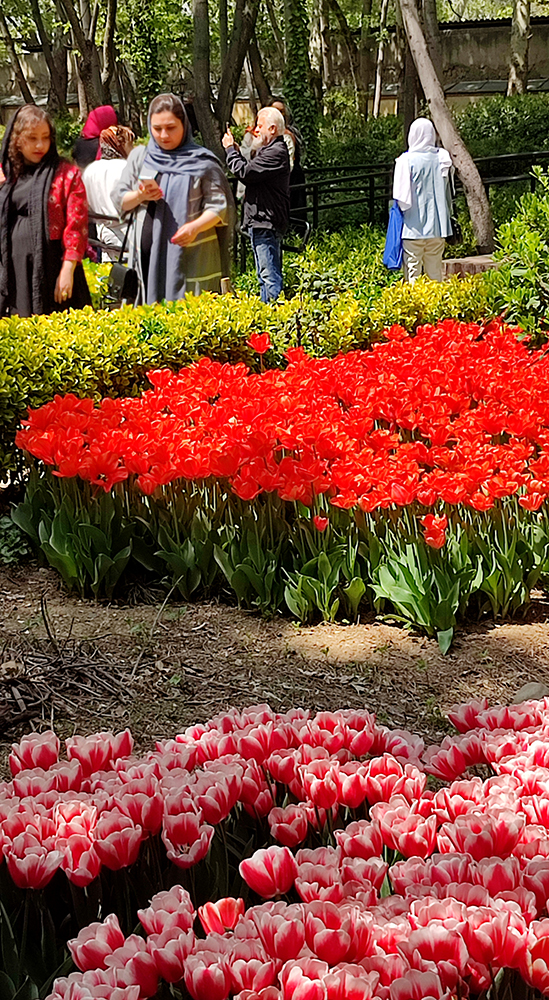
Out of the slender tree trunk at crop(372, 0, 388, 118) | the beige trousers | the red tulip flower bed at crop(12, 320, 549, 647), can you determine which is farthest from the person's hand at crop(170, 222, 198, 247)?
the slender tree trunk at crop(372, 0, 388, 118)

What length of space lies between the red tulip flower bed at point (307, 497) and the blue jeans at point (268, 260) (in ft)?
17.4

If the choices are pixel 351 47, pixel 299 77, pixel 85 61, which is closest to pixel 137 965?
pixel 85 61

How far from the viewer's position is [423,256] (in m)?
11.0

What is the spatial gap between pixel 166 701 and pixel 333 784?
1.98 meters

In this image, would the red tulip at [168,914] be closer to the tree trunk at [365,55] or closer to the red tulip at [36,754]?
the red tulip at [36,754]

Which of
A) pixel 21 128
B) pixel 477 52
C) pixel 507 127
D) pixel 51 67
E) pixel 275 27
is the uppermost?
pixel 275 27

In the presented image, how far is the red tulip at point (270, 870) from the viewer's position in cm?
145

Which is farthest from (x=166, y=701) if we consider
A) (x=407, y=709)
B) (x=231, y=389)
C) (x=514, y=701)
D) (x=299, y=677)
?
(x=231, y=389)

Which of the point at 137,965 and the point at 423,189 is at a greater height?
the point at 423,189

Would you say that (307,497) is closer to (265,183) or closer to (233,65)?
(265,183)

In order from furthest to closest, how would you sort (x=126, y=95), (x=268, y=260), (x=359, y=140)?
(x=126, y=95) → (x=359, y=140) → (x=268, y=260)

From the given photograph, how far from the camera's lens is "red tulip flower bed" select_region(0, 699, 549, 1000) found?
49.4 inches

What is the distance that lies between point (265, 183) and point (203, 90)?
19.9 ft

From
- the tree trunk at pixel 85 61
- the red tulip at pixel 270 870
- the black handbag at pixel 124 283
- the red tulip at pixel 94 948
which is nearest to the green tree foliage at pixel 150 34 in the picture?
the tree trunk at pixel 85 61
